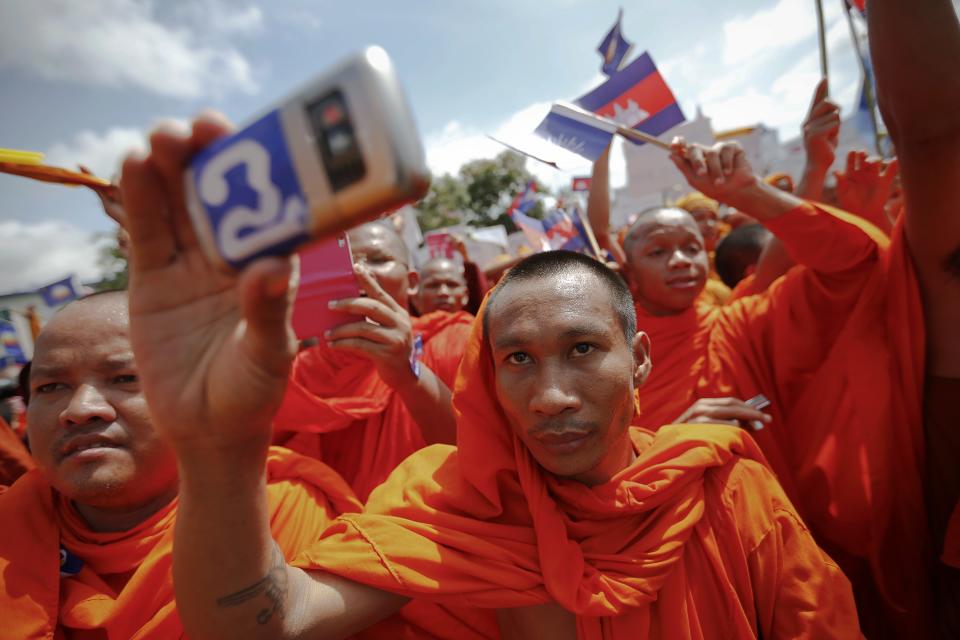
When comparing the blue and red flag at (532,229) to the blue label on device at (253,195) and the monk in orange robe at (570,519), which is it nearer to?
the monk in orange robe at (570,519)

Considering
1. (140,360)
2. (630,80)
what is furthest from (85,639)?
(630,80)

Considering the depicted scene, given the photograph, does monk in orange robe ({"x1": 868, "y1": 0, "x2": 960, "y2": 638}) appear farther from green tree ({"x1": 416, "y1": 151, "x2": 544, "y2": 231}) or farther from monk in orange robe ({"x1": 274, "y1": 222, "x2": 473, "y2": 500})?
green tree ({"x1": 416, "y1": 151, "x2": 544, "y2": 231})

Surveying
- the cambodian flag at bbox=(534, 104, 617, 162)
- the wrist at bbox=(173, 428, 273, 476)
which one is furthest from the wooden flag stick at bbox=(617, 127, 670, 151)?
the wrist at bbox=(173, 428, 273, 476)

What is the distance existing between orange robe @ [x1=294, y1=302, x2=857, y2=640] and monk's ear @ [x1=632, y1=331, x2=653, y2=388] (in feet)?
0.76

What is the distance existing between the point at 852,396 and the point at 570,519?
1.53 metres

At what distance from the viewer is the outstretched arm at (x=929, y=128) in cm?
163

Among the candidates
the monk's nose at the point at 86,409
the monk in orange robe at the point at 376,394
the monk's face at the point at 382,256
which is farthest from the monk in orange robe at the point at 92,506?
the monk's face at the point at 382,256

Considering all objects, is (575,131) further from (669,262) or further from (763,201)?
(763,201)

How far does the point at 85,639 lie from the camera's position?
1.62 meters

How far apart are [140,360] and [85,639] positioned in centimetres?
132

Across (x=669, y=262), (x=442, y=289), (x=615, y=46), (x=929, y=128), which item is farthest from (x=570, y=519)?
(x=615, y=46)

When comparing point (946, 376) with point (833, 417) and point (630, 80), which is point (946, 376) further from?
point (630, 80)

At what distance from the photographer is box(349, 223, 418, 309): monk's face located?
9.98ft

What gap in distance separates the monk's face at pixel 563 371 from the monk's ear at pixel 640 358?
141 millimetres
